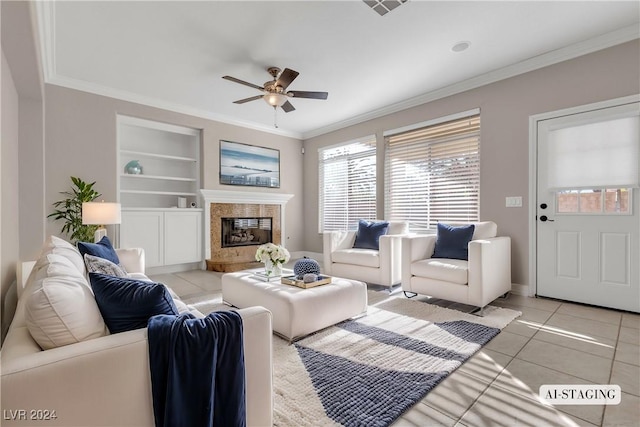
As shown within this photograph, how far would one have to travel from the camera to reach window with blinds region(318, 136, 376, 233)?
5465 millimetres

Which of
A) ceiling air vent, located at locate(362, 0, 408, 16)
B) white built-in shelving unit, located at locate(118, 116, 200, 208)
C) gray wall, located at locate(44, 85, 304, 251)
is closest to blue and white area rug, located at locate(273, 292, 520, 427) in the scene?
ceiling air vent, located at locate(362, 0, 408, 16)

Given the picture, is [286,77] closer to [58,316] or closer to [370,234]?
[370,234]

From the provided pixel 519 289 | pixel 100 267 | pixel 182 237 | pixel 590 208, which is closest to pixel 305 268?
pixel 100 267

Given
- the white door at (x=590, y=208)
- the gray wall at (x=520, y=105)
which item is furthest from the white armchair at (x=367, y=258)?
the white door at (x=590, y=208)

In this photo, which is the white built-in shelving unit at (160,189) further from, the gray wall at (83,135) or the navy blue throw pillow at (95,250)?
the navy blue throw pillow at (95,250)

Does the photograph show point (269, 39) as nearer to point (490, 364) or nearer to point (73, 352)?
point (73, 352)

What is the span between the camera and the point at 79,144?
4.09m

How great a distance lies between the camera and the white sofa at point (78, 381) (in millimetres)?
802

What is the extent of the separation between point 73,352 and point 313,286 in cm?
182

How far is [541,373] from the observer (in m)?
1.85

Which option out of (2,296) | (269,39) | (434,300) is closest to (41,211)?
(2,296)

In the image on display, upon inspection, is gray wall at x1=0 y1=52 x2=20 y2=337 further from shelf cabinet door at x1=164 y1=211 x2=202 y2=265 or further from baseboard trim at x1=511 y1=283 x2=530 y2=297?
baseboard trim at x1=511 y1=283 x2=530 y2=297

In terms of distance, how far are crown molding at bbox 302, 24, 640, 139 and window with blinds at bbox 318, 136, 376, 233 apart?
2.39 ft

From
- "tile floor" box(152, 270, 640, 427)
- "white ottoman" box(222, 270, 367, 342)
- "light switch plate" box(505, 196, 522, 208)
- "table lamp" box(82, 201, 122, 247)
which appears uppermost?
"light switch plate" box(505, 196, 522, 208)
